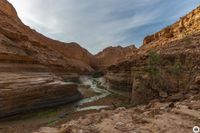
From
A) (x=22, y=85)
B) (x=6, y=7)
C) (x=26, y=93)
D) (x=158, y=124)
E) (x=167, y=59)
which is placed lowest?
(x=158, y=124)

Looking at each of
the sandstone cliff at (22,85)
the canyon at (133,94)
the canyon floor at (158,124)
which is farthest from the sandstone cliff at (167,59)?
the sandstone cliff at (22,85)

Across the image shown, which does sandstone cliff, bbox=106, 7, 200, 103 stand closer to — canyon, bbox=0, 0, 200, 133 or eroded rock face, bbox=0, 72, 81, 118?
canyon, bbox=0, 0, 200, 133

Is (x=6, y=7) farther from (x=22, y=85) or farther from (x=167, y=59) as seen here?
(x=167, y=59)

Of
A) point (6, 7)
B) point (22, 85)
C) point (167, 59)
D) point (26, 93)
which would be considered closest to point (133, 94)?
point (167, 59)

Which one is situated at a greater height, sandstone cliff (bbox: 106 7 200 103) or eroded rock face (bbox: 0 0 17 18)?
eroded rock face (bbox: 0 0 17 18)

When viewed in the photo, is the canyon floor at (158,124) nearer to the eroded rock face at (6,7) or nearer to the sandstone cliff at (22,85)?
the sandstone cliff at (22,85)

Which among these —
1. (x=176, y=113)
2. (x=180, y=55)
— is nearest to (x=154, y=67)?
(x=180, y=55)

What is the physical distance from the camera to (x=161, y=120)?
192 inches

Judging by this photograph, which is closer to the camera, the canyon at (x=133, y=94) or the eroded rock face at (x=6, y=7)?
the canyon at (x=133, y=94)

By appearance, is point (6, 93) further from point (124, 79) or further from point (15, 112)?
point (124, 79)

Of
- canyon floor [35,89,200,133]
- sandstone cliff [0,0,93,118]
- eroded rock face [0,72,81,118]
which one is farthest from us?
sandstone cliff [0,0,93,118]

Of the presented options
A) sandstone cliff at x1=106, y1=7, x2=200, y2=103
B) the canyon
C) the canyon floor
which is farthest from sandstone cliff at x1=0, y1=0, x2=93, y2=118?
the canyon floor

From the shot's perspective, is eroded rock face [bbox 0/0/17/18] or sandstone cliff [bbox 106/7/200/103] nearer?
sandstone cliff [bbox 106/7/200/103]

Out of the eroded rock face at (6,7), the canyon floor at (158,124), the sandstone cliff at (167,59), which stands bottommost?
the canyon floor at (158,124)
